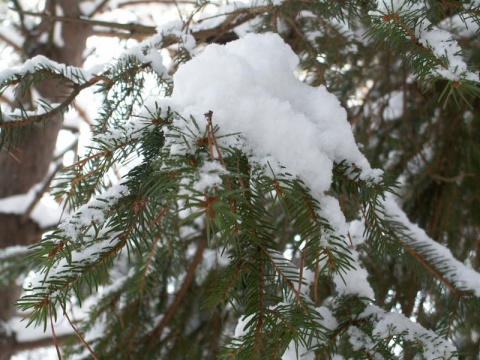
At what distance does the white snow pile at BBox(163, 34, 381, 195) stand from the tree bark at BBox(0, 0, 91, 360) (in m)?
1.63

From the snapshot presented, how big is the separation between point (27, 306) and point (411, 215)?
151 centimetres

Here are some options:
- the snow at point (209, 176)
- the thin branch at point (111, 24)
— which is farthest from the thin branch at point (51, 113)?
the snow at point (209, 176)

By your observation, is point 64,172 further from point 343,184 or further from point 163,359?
point 163,359

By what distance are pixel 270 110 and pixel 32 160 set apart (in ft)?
6.89

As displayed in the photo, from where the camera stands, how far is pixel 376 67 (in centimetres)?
185

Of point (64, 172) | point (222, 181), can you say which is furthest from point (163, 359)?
point (222, 181)

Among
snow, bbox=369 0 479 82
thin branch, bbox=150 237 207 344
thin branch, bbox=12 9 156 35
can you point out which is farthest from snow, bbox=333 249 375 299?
thin branch, bbox=12 9 156 35

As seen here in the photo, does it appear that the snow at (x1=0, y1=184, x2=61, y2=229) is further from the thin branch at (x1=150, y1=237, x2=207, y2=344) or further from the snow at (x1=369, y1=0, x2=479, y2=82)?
the snow at (x1=369, y1=0, x2=479, y2=82)

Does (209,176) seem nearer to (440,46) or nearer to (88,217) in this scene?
(88,217)

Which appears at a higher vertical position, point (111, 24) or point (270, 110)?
point (111, 24)

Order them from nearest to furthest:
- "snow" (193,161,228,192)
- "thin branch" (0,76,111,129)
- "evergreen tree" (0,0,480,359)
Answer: "snow" (193,161,228,192)
"evergreen tree" (0,0,480,359)
"thin branch" (0,76,111,129)

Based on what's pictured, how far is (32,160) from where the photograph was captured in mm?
2461

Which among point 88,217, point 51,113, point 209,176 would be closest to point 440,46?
point 209,176

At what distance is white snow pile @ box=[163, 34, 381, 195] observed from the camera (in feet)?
2.15
